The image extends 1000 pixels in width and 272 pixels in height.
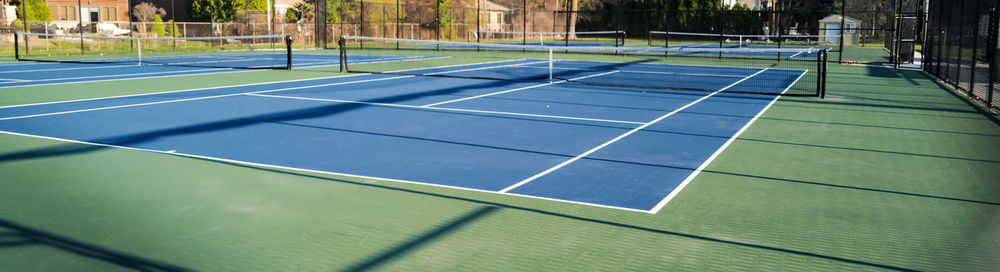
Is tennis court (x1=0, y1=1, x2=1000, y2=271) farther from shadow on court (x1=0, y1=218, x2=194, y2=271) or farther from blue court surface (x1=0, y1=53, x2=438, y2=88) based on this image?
blue court surface (x1=0, y1=53, x2=438, y2=88)

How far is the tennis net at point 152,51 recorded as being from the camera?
27969mm

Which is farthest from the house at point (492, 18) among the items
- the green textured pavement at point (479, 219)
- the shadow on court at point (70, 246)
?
the shadow on court at point (70, 246)

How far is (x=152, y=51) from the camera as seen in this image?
34094 millimetres

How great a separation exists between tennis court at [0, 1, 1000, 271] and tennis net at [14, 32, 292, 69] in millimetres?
11910

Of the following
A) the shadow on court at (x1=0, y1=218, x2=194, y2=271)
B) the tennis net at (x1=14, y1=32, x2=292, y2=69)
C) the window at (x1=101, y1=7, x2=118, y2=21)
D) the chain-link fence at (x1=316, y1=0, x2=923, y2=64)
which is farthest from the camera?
the window at (x1=101, y1=7, x2=118, y2=21)

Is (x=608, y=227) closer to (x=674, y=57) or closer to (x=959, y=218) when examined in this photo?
(x=959, y=218)

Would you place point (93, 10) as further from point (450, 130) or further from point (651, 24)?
point (450, 130)

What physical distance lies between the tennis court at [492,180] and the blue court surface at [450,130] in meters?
0.06

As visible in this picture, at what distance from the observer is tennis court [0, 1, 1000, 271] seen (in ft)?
16.9

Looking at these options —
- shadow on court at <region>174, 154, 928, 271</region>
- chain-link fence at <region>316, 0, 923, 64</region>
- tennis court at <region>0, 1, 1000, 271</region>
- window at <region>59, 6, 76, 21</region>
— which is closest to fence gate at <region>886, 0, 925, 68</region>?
tennis court at <region>0, 1, 1000, 271</region>

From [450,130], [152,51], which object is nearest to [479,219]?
[450,130]

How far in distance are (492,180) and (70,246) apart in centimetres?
368

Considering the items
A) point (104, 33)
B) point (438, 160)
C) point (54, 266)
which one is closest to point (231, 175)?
point (438, 160)

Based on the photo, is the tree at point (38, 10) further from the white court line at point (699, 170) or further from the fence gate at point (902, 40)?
the white court line at point (699, 170)
